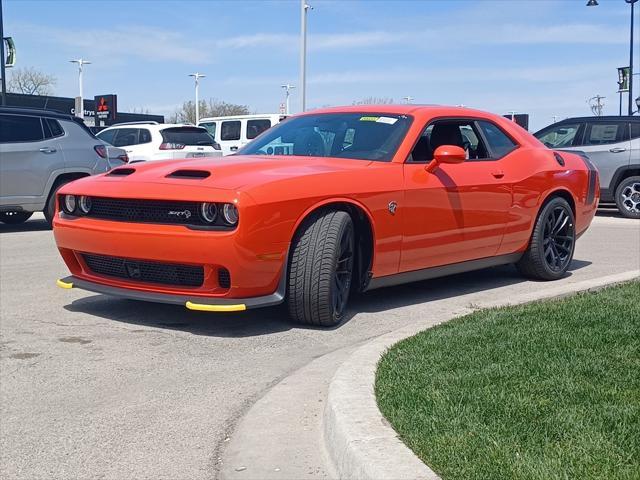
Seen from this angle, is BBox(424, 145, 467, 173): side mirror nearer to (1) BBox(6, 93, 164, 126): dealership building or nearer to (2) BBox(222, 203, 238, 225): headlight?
(2) BBox(222, 203, 238, 225): headlight

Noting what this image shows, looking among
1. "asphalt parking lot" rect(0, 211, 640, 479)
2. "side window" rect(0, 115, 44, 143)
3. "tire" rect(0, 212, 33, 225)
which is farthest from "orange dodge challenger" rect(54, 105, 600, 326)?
"tire" rect(0, 212, 33, 225)

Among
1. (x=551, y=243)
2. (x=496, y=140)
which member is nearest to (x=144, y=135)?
(x=496, y=140)

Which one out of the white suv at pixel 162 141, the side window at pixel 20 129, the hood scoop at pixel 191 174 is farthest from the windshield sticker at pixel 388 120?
the white suv at pixel 162 141

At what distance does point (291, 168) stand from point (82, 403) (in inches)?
82.2

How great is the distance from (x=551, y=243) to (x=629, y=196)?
760cm

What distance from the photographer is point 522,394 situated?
3.45m

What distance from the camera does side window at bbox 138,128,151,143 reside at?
637 inches

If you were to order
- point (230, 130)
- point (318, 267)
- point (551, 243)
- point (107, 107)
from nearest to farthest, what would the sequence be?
1. point (318, 267)
2. point (551, 243)
3. point (230, 130)
4. point (107, 107)

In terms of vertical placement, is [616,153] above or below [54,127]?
below

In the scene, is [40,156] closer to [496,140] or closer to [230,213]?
[496,140]

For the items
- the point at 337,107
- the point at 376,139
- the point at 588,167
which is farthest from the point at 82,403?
the point at 588,167

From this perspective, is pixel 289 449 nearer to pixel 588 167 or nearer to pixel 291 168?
pixel 291 168

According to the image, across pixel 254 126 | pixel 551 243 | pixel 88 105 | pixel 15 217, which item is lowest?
pixel 15 217

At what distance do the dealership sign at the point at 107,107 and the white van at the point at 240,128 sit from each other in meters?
10.0
